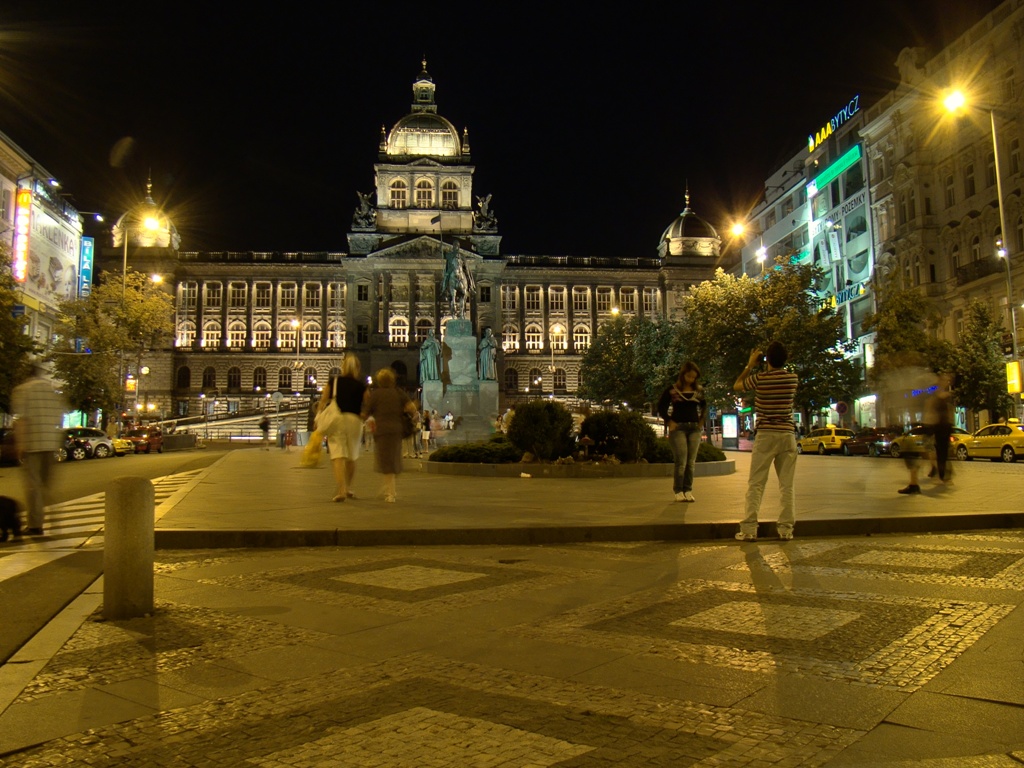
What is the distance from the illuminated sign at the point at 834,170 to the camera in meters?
57.0

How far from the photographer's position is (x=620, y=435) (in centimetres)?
1895

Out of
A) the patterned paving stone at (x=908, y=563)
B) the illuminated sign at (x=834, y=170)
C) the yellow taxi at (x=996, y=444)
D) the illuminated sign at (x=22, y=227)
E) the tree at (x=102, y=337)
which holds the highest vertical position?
the illuminated sign at (x=834, y=170)

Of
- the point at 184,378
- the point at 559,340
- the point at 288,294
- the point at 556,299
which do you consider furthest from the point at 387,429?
the point at 556,299

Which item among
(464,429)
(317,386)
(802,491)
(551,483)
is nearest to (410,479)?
(551,483)

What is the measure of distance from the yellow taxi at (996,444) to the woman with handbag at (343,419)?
2324 cm

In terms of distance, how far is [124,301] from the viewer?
55.0m

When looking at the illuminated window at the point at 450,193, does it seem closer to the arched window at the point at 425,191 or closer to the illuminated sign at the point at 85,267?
the arched window at the point at 425,191

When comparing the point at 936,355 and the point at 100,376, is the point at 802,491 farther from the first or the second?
the point at 100,376

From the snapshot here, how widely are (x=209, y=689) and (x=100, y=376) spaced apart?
5331 centimetres

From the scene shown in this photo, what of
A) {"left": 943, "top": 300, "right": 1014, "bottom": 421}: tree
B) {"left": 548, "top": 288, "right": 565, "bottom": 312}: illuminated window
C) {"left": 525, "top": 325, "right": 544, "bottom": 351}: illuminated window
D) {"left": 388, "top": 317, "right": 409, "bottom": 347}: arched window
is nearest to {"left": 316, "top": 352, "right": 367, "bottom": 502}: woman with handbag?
{"left": 943, "top": 300, "right": 1014, "bottom": 421}: tree

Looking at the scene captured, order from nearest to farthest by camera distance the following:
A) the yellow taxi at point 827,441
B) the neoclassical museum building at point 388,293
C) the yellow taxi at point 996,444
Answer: the yellow taxi at point 996,444 < the yellow taxi at point 827,441 < the neoclassical museum building at point 388,293

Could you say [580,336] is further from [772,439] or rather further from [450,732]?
[450,732]

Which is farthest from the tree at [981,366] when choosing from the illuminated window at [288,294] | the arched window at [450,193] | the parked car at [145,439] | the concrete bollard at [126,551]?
the illuminated window at [288,294]

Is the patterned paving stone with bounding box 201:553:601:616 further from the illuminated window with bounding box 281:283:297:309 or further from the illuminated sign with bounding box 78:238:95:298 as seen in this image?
the illuminated window with bounding box 281:283:297:309
